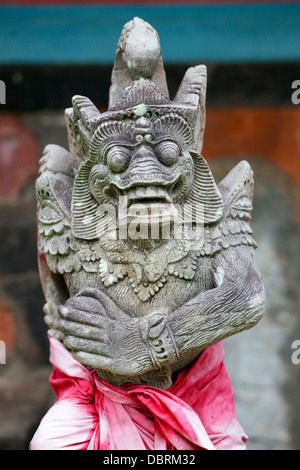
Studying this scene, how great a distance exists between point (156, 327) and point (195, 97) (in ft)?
2.35

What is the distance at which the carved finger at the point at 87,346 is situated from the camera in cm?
183

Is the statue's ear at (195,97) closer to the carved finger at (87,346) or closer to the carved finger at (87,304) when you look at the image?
the carved finger at (87,304)

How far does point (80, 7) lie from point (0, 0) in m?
0.42

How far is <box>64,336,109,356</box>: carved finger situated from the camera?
1.83 meters

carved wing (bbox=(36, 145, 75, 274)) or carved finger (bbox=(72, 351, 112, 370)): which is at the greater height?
carved wing (bbox=(36, 145, 75, 274))

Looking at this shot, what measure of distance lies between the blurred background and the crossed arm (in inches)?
56.5

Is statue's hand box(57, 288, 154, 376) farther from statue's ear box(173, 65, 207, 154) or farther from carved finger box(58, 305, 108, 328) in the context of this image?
statue's ear box(173, 65, 207, 154)

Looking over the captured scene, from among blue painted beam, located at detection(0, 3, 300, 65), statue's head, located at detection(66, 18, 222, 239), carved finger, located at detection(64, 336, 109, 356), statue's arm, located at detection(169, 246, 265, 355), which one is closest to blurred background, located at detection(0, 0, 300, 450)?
blue painted beam, located at detection(0, 3, 300, 65)

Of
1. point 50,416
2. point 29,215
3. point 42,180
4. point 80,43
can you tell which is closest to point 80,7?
point 80,43

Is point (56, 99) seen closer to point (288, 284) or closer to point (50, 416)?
point (288, 284)

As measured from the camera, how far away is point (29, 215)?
12.8ft

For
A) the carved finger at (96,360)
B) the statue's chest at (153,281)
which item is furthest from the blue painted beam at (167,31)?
the carved finger at (96,360)

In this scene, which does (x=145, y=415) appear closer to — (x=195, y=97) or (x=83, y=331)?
(x=83, y=331)

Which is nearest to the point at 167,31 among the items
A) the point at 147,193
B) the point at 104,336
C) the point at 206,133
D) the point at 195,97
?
the point at 206,133
